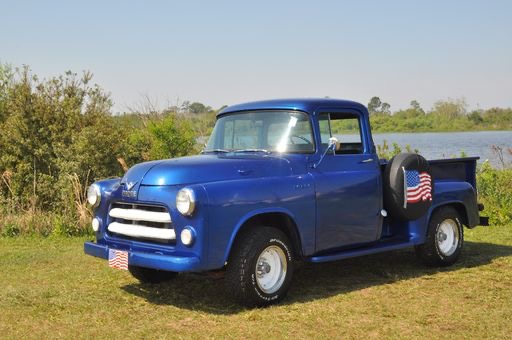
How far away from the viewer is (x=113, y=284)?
272 inches

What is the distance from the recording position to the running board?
624cm

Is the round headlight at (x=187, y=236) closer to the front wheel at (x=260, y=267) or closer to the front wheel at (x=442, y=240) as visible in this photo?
the front wheel at (x=260, y=267)

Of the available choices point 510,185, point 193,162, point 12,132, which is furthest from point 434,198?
point 12,132

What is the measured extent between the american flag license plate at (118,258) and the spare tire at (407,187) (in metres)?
3.03

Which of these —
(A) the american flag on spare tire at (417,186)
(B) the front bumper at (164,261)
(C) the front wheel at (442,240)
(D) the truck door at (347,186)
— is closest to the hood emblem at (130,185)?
(B) the front bumper at (164,261)

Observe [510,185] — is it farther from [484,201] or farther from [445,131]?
[445,131]

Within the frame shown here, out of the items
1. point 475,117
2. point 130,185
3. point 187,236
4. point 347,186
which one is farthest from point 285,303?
point 475,117

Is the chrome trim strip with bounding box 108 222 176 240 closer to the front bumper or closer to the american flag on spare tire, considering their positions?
the front bumper

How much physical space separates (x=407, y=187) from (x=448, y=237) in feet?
4.21

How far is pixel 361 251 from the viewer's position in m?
6.64

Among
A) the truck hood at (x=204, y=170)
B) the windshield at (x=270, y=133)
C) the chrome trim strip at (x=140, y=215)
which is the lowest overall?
the chrome trim strip at (x=140, y=215)

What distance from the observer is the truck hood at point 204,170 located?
18.4 feet

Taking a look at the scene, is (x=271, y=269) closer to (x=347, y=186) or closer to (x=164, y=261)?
(x=164, y=261)

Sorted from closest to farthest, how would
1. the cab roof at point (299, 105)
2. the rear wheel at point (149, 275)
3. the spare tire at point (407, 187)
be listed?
the cab roof at point (299, 105) → the rear wheel at point (149, 275) → the spare tire at point (407, 187)
